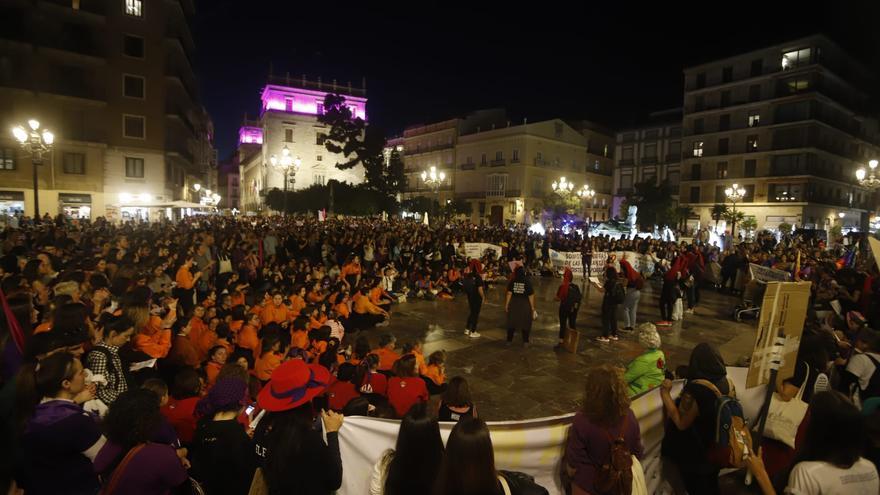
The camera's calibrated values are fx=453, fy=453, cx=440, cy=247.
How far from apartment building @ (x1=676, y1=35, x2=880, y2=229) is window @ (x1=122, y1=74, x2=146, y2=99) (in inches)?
2005

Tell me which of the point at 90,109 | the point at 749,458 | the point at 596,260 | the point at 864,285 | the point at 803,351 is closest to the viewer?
the point at 749,458

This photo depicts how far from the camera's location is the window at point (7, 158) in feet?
92.5

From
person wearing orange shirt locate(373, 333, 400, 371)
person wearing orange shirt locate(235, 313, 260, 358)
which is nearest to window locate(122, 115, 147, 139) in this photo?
person wearing orange shirt locate(235, 313, 260, 358)

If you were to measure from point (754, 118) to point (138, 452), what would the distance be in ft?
182

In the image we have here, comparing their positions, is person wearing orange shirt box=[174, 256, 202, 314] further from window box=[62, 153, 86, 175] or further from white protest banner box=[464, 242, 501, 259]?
window box=[62, 153, 86, 175]

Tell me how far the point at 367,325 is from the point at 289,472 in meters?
7.41

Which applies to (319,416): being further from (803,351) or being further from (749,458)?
(803,351)

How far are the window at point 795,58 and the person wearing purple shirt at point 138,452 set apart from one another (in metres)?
55.7

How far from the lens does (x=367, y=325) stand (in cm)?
989

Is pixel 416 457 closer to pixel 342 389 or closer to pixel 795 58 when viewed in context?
pixel 342 389

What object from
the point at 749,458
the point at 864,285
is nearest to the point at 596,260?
the point at 864,285

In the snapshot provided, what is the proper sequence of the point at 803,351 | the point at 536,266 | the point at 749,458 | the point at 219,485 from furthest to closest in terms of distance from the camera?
the point at 536,266 < the point at 803,351 < the point at 749,458 < the point at 219,485

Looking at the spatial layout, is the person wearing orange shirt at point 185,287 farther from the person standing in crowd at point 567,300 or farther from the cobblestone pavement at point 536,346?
the person standing in crowd at point 567,300

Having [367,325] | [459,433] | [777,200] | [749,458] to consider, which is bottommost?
[367,325]
